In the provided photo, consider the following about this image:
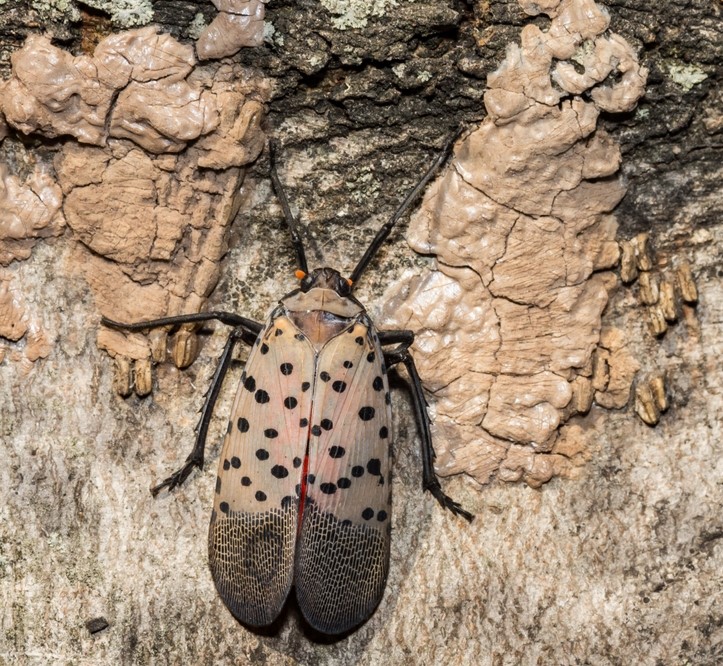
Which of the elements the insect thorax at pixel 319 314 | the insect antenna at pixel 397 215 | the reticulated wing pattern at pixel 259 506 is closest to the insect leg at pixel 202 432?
the reticulated wing pattern at pixel 259 506

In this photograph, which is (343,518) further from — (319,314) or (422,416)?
(319,314)

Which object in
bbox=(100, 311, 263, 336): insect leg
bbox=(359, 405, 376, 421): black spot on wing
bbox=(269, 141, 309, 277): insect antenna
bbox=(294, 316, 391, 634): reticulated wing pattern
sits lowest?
bbox=(294, 316, 391, 634): reticulated wing pattern

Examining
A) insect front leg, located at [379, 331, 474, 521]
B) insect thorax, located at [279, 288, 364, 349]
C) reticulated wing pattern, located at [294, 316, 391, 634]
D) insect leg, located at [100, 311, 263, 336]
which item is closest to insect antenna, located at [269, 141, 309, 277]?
insect thorax, located at [279, 288, 364, 349]

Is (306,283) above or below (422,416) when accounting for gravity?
above

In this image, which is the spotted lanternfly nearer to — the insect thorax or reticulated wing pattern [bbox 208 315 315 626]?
reticulated wing pattern [bbox 208 315 315 626]

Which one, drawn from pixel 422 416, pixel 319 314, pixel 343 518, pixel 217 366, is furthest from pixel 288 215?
pixel 343 518

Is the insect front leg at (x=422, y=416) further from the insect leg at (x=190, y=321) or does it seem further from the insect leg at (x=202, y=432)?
the insect leg at (x=202, y=432)

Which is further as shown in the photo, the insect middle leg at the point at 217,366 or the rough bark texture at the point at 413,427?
the insect middle leg at the point at 217,366

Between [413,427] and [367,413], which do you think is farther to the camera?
[413,427]
